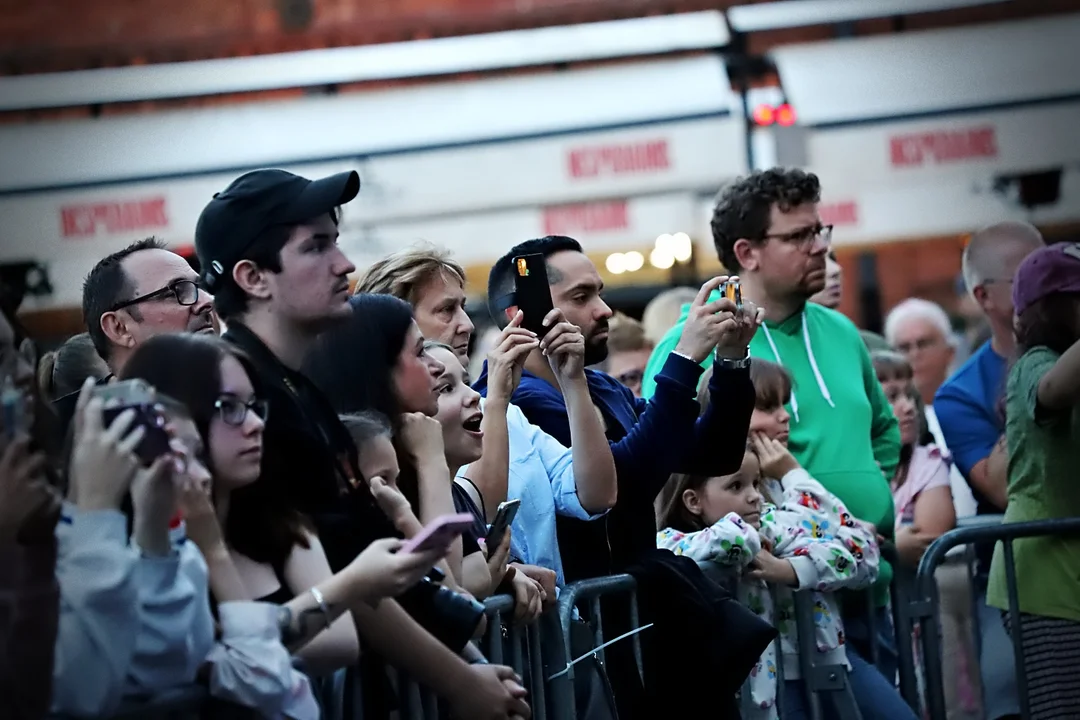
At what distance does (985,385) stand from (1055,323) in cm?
120

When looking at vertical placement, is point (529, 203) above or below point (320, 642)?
above

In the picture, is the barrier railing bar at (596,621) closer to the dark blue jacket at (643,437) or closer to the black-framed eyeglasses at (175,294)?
the dark blue jacket at (643,437)

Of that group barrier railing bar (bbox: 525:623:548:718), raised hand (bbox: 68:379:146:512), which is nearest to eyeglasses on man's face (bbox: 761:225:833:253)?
barrier railing bar (bbox: 525:623:548:718)

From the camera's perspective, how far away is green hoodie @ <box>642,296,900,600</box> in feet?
19.6

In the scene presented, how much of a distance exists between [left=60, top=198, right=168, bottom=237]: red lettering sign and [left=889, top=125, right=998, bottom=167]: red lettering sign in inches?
154

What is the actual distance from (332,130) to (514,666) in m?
5.42

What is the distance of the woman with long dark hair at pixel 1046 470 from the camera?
5.79 meters

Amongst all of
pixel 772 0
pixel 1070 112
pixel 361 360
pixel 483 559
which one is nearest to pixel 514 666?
pixel 483 559

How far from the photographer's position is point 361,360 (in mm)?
4062

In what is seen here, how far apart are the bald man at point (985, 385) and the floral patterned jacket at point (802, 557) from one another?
1295mm

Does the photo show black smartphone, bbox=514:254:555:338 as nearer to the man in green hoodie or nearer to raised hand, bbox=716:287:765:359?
raised hand, bbox=716:287:765:359

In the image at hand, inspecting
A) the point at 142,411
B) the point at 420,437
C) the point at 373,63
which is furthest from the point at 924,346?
the point at 142,411

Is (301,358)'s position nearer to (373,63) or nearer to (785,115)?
(785,115)

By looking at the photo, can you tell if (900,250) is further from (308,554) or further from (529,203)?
(308,554)
